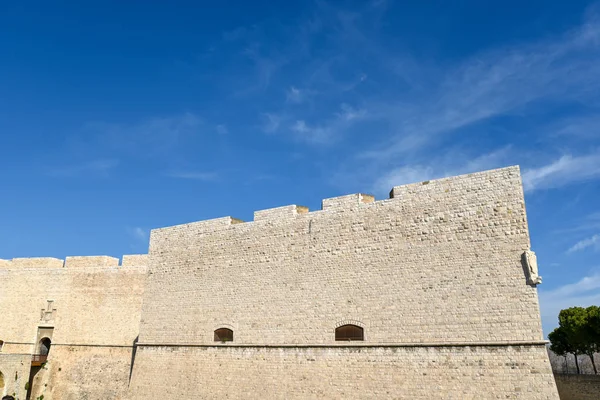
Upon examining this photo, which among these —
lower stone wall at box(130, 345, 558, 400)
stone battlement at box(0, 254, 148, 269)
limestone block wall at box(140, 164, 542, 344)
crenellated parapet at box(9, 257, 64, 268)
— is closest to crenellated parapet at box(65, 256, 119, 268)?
stone battlement at box(0, 254, 148, 269)

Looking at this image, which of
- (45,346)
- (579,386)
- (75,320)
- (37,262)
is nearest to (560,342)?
(579,386)

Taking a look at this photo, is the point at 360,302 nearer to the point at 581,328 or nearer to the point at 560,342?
the point at 581,328

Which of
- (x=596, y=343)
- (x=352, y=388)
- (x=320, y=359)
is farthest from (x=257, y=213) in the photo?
(x=596, y=343)

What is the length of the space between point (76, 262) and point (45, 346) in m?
4.37

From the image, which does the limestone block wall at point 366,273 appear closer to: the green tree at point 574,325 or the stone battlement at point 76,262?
the stone battlement at point 76,262

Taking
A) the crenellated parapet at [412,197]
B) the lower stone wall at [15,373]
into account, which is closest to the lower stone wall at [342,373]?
the crenellated parapet at [412,197]

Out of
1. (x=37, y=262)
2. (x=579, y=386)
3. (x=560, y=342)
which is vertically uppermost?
(x=37, y=262)

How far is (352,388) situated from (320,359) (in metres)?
1.16

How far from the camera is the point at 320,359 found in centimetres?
1291

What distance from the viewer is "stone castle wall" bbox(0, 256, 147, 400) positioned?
19.9m

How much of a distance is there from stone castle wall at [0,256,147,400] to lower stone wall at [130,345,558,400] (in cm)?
407

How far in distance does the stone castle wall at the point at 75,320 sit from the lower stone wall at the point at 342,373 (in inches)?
160

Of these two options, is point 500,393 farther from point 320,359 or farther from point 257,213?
point 257,213

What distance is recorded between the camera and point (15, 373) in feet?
63.8
